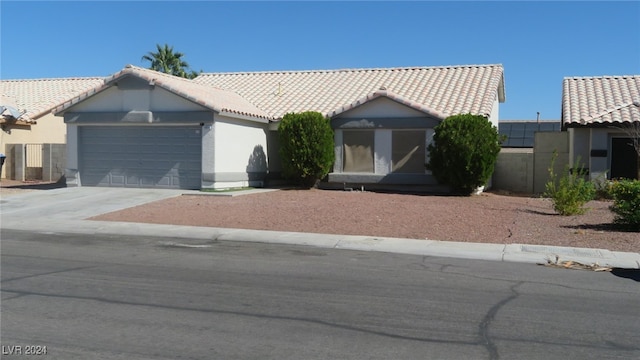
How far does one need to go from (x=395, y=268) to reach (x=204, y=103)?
12449mm

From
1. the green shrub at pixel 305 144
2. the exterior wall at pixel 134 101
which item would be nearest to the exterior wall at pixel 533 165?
the green shrub at pixel 305 144

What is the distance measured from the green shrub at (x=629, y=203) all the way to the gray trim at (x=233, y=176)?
12.3 m

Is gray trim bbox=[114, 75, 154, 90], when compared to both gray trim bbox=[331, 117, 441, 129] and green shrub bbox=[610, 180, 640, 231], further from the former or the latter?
green shrub bbox=[610, 180, 640, 231]

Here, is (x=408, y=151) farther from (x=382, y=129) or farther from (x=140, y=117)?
(x=140, y=117)

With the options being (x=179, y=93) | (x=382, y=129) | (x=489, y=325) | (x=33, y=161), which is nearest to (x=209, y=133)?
(x=179, y=93)

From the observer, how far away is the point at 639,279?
29.5 feet

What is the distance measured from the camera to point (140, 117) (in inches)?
842

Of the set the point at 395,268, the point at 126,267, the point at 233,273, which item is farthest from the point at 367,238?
the point at 126,267

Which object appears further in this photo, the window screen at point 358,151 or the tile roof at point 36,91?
the tile roof at point 36,91

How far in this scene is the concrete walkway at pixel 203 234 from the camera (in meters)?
10.9

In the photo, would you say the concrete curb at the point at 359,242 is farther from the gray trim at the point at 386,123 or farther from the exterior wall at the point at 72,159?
the gray trim at the point at 386,123

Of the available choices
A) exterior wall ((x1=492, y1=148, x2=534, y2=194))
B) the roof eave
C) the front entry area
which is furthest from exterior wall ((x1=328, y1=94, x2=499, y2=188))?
the front entry area

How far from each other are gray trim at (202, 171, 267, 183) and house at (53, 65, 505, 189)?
40 millimetres

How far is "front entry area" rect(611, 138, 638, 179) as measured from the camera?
21.8m
